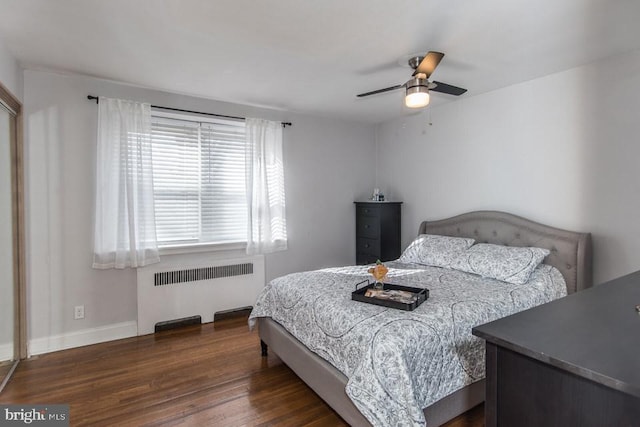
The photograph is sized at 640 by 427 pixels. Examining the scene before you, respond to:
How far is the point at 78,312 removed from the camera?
3.07 metres

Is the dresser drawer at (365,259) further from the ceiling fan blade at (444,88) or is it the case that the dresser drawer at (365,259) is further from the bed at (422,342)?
the ceiling fan blade at (444,88)

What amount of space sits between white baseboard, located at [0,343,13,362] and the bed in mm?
1850

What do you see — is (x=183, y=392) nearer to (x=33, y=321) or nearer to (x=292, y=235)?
(x=33, y=321)

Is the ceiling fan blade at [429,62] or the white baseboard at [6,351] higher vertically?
the ceiling fan blade at [429,62]

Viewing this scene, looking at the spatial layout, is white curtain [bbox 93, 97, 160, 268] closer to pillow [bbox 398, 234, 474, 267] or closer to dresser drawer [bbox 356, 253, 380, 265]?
dresser drawer [bbox 356, 253, 380, 265]

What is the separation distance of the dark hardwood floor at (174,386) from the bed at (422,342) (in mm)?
158

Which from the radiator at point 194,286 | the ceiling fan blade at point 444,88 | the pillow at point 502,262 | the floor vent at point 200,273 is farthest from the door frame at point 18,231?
the pillow at point 502,262

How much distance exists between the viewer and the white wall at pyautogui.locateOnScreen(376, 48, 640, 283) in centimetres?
260

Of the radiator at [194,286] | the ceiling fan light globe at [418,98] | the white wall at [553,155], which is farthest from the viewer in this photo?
the radiator at [194,286]

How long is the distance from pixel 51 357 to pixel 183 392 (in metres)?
1.44

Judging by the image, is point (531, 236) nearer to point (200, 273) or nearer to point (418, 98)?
point (418, 98)

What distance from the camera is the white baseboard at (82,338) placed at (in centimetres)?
290

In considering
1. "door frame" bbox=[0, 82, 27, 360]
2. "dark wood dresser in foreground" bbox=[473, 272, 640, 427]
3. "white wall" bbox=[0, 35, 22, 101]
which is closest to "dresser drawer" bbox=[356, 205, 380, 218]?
"dark wood dresser in foreground" bbox=[473, 272, 640, 427]

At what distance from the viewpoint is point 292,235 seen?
421 centimetres
